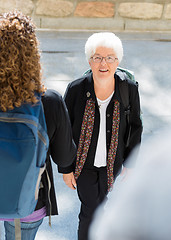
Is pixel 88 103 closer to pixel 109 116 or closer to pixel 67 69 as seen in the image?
pixel 109 116

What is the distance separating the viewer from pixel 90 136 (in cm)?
252

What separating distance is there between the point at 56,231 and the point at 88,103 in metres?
1.17

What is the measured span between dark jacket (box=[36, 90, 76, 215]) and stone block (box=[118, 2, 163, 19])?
5.54 metres

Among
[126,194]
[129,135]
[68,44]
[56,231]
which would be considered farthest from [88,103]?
[68,44]

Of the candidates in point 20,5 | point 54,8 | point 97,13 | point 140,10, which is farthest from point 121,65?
point 20,5

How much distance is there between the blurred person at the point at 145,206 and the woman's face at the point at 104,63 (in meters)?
1.26

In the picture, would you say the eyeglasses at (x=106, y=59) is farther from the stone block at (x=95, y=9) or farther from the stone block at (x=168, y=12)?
the stone block at (x=168, y=12)

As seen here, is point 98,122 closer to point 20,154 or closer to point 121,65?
point 20,154

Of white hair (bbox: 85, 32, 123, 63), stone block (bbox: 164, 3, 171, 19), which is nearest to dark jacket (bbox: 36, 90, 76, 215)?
white hair (bbox: 85, 32, 123, 63)

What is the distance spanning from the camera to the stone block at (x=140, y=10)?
7.09 metres

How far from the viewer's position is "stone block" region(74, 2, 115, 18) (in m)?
6.95

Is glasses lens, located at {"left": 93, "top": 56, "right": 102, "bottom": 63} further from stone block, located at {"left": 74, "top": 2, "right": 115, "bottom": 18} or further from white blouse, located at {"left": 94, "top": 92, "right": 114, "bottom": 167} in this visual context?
stone block, located at {"left": 74, "top": 2, "right": 115, "bottom": 18}

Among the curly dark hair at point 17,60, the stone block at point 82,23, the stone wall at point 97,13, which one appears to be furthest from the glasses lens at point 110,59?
the stone block at point 82,23

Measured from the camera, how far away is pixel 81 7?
6969mm
